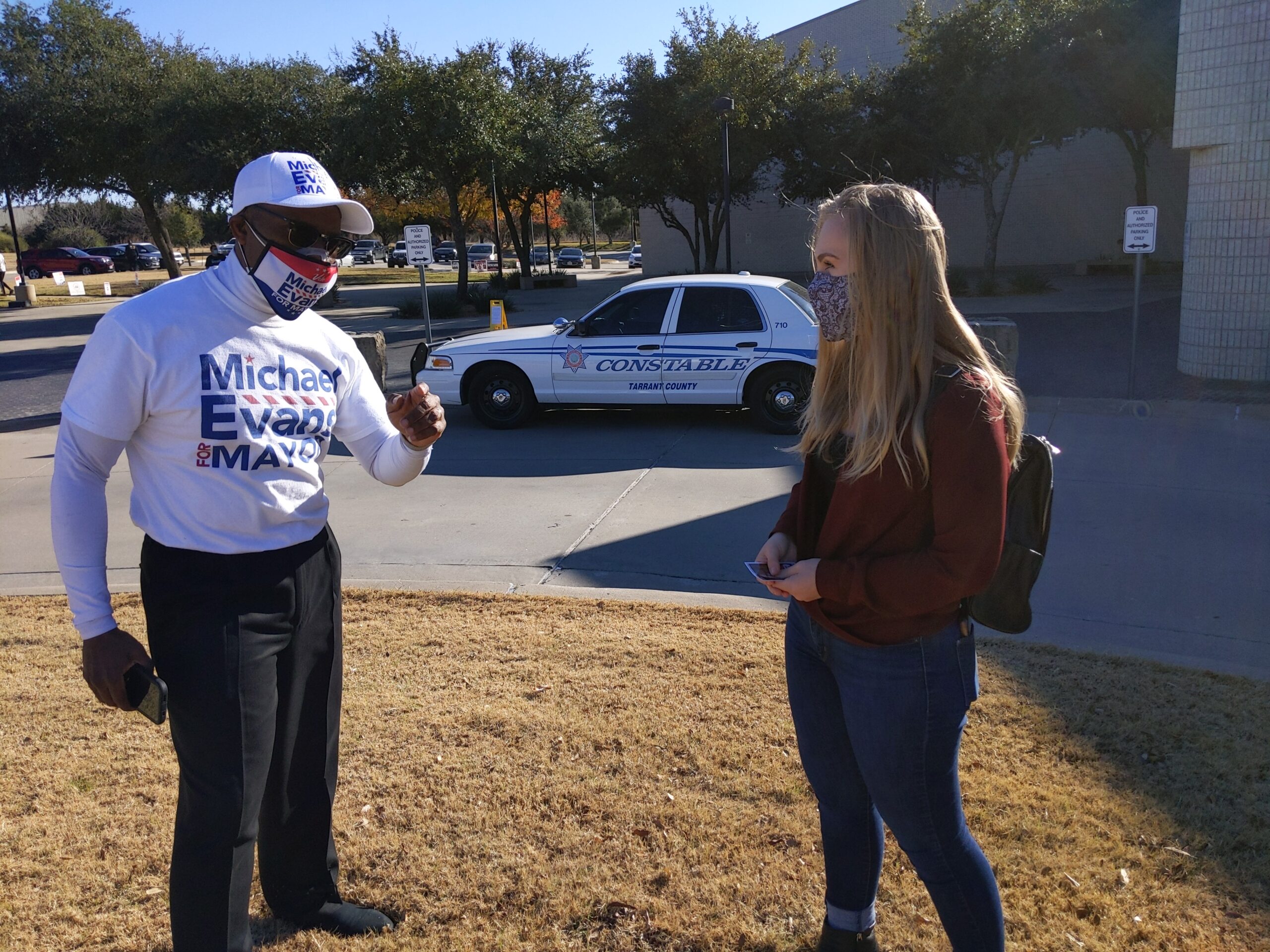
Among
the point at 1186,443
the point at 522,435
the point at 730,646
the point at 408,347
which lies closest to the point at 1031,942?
the point at 730,646

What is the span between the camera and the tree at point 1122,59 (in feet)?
79.2

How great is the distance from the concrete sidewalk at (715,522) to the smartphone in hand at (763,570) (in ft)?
10.4

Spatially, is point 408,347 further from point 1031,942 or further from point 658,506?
point 1031,942

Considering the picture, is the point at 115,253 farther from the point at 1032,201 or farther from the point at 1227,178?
the point at 1227,178

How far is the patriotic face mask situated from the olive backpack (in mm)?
1530

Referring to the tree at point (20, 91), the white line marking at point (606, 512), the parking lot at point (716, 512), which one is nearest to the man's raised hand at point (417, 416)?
the parking lot at point (716, 512)

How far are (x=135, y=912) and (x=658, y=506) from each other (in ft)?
16.2

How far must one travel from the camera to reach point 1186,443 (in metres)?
8.89

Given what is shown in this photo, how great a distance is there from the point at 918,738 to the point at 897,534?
41 cm

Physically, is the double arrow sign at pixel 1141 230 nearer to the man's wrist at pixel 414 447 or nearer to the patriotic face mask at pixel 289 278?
the man's wrist at pixel 414 447

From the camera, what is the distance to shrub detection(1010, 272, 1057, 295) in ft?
87.9

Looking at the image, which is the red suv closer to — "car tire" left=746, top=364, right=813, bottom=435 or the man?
"car tire" left=746, top=364, right=813, bottom=435

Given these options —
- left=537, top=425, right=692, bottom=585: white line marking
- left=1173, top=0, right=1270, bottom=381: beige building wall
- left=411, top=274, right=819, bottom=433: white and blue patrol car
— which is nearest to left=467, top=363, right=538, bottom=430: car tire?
left=411, top=274, right=819, bottom=433: white and blue patrol car

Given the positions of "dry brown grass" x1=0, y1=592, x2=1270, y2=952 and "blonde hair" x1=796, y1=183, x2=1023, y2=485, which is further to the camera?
"dry brown grass" x1=0, y1=592, x2=1270, y2=952
